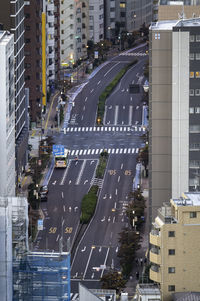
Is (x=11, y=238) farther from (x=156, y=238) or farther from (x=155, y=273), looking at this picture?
(x=155, y=273)

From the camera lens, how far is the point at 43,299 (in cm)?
17362

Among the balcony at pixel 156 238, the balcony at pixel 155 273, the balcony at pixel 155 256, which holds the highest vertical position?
the balcony at pixel 156 238

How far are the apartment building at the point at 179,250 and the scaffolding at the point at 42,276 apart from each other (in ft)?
39.2

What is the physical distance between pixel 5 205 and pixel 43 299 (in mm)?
10433

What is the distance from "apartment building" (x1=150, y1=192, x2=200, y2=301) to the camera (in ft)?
589

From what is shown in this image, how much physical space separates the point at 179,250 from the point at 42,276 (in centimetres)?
1589

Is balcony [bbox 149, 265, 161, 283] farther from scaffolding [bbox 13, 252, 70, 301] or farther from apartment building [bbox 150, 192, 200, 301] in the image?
scaffolding [bbox 13, 252, 70, 301]

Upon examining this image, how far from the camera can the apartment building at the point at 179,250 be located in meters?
180

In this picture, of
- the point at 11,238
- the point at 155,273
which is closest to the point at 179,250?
the point at 155,273

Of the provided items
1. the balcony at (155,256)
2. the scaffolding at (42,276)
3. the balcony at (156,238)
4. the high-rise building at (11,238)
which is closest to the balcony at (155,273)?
the balcony at (155,256)

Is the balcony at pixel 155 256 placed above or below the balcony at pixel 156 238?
below

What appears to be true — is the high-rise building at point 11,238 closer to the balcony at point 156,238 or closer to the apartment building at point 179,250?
the balcony at point 156,238

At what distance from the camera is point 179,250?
7087 inches

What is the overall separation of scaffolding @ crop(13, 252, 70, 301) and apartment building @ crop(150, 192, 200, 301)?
1194 cm
